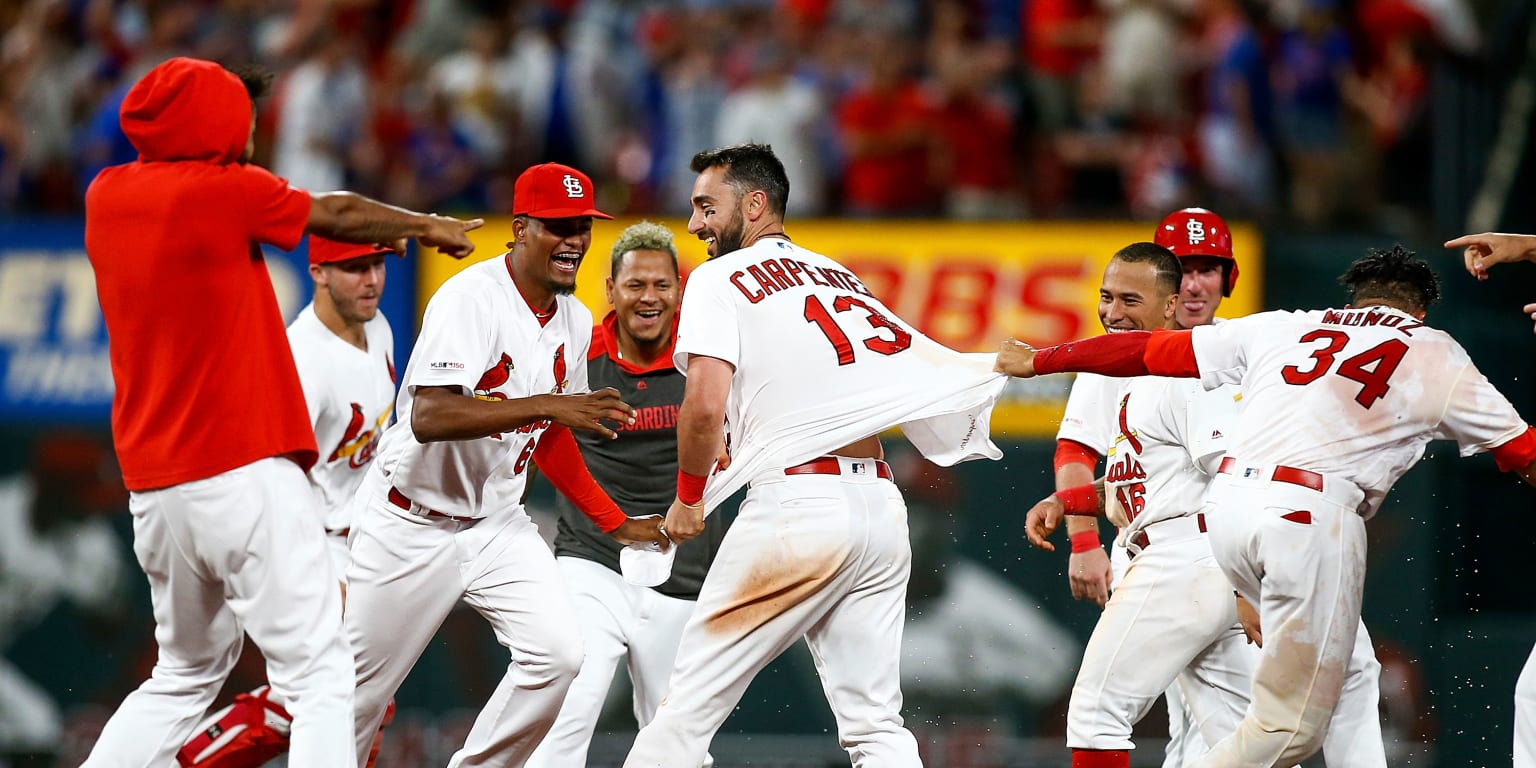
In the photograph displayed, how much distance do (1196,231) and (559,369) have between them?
9.15 feet

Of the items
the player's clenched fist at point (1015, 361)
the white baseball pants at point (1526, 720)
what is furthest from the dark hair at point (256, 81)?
the white baseball pants at point (1526, 720)

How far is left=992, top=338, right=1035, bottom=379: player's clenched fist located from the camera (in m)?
5.78

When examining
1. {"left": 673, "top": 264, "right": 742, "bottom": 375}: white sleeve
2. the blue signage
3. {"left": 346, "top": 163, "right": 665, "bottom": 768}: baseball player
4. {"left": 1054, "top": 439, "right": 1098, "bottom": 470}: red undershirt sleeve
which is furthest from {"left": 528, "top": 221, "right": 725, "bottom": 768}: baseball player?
the blue signage

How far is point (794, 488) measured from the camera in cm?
548

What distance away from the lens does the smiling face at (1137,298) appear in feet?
21.3

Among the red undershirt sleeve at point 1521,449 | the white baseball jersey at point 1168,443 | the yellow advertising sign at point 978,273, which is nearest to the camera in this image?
the red undershirt sleeve at point 1521,449

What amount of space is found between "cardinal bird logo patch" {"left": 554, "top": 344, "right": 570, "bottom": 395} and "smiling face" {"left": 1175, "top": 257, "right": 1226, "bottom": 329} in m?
2.57

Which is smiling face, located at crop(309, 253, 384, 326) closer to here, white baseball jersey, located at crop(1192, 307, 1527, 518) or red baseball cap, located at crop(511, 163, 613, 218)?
red baseball cap, located at crop(511, 163, 613, 218)

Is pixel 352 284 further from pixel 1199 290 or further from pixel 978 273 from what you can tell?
pixel 978 273

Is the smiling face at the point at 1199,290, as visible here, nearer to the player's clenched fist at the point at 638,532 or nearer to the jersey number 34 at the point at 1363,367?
the jersey number 34 at the point at 1363,367

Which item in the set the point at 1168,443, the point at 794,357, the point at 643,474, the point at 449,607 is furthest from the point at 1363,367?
the point at 449,607

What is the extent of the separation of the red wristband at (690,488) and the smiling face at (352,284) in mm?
2152

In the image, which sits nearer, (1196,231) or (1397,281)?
(1397,281)

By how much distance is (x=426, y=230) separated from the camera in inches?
195
